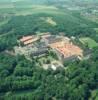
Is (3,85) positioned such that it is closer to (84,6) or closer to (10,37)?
(10,37)

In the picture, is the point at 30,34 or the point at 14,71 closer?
the point at 14,71

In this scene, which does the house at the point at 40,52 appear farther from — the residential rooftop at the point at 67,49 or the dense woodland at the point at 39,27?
the dense woodland at the point at 39,27

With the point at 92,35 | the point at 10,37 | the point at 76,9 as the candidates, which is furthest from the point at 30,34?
the point at 76,9

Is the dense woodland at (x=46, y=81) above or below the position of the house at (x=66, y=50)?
above

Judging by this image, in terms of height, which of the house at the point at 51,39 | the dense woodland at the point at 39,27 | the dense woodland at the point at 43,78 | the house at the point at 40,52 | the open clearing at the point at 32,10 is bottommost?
the open clearing at the point at 32,10

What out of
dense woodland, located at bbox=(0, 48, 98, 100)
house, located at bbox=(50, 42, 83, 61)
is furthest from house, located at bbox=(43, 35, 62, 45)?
dense woodland, located at bbox=(0, 48, 98, 100)

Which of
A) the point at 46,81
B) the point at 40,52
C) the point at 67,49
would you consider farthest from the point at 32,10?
the point at 46,81

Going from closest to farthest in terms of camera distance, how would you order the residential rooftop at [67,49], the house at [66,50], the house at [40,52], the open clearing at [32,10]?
the house at [66,50]
the residential rooftop at [67,49]
the house at [40,52]
the open clearing at [32,10]

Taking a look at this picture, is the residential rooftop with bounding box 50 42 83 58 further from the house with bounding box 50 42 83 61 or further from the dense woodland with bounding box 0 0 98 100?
the dense woodland with bounding box 0 0 98 100

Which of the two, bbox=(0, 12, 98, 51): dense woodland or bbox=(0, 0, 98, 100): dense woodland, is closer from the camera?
bbox=(0, 0, 98, 100): dense woodland

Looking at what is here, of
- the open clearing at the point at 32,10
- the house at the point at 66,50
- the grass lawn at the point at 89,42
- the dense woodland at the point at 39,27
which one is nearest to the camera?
the house at the point at 66,50

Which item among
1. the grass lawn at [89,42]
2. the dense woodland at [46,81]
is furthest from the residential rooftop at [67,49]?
the grass lawn at [89,42]
